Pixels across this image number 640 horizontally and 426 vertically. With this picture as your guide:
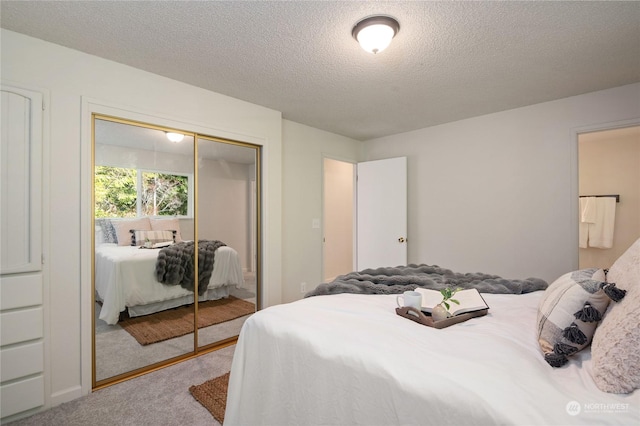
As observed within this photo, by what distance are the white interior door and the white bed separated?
234 centimetres

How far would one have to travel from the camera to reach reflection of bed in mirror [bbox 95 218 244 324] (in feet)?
7.67

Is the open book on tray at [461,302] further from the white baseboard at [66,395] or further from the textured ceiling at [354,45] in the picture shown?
the white baseboard at [66,395]

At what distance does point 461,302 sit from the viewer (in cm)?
157

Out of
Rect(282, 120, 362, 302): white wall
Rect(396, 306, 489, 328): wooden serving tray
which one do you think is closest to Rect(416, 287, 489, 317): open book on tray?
Rect(396, 306, 489, 328): wooden serving tray

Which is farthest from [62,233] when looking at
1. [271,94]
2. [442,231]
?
[442,231]

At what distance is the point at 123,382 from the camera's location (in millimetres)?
2342

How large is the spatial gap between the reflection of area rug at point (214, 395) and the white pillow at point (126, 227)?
1.26 meters

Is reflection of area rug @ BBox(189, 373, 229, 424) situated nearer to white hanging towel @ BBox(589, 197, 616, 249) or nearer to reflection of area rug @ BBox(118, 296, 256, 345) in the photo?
reflection of area rug @ BBox(118, 296, 256, 345)

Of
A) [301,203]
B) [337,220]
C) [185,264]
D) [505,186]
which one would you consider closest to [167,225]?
[185,264]

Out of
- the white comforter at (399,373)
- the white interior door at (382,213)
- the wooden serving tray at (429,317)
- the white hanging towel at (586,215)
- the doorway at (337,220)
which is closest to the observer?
the white comforter at (399,373)

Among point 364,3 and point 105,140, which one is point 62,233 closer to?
point 105,140

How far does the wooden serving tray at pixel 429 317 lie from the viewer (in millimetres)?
1347

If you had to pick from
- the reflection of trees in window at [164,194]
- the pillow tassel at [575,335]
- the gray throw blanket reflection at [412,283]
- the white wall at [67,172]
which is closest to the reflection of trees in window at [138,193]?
the reflection of trees in window at [164,194]

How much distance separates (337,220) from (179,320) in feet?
11.5
